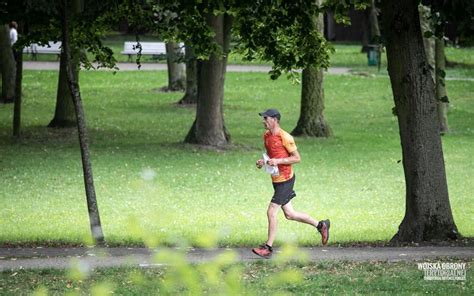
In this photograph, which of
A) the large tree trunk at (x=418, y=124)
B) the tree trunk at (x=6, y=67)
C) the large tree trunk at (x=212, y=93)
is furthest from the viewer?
the tree trunk at (x=6, y=67)

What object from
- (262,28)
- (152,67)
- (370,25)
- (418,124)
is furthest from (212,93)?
(370,25)

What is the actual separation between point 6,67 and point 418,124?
24.8 m

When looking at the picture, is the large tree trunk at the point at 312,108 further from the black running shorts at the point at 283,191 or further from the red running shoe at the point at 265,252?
the red running shoe at the point at 265,252

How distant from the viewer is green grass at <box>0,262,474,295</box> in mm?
9977

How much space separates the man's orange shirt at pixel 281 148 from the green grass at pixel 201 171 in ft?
4.29

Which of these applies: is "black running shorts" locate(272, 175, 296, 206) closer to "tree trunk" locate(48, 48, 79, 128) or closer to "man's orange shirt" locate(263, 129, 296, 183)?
"man's orange shirt" locate(263, 129, 296, 183)

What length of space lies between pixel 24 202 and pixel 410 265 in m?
9.59

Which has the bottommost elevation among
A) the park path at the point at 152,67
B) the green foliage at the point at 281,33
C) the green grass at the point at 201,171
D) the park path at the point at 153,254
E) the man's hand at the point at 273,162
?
the green grass at the point at 201,171

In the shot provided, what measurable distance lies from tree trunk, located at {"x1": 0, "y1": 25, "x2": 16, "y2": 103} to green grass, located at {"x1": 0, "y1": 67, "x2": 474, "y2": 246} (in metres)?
0.67

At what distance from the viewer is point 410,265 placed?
11.3 m

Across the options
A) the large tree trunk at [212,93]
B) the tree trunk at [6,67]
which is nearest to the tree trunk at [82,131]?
the large tree trunk at [212,93]

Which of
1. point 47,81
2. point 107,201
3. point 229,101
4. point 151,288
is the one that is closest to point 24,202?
point 107,201

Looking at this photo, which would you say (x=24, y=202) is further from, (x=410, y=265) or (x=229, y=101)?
(x=229, y=101)

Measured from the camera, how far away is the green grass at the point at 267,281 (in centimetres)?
998
